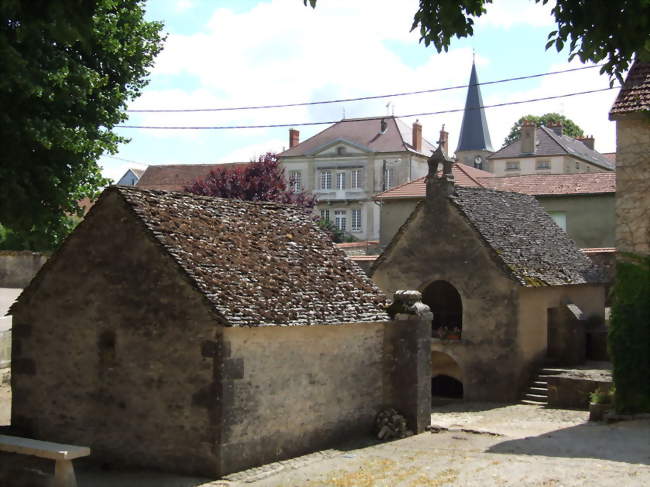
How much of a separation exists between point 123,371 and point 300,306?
126 inches

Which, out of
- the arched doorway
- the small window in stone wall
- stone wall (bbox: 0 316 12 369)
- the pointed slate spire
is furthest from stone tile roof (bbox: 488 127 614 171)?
the small window in stone wall

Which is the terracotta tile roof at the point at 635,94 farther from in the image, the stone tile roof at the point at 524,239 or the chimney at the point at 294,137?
the chimney at the point at 294,137

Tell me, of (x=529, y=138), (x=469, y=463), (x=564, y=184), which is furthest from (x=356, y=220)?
(x=469, y=463)

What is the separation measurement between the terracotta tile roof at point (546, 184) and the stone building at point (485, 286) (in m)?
11.0

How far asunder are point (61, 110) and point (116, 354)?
194 inches

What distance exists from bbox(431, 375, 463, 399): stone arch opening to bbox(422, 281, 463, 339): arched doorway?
1.44m

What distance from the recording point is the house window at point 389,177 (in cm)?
6209

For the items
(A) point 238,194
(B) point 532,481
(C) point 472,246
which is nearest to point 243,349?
(B) point 532,481

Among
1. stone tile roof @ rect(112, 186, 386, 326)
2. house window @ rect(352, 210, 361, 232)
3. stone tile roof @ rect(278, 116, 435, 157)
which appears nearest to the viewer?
stone tile roof @ rect(112, 186, 386, 326)

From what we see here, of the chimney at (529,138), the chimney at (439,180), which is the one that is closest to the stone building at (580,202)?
the chimney at (439,180)

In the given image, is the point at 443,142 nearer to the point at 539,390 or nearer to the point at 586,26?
the point at 539,390

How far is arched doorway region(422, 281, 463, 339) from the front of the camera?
25844mm

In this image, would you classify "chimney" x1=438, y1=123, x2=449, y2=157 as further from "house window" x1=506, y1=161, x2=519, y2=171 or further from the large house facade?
"house window" x1=506, y1=161, x2=519, y2=171

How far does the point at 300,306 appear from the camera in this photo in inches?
615
